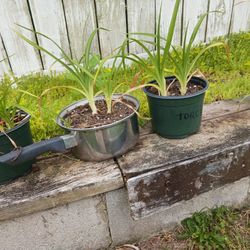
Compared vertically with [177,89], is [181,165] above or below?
below

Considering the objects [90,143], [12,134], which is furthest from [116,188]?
[12,134]

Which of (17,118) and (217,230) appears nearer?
(17,118)

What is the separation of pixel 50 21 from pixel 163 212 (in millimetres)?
1297

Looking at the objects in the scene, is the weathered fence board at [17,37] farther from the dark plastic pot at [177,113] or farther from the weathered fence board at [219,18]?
the weathered fence board at [219,18]

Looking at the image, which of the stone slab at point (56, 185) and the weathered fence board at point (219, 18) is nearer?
the stone slab at point (56, 185)

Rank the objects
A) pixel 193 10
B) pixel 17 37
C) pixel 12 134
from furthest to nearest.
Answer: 1. pixel 193 10
2. pixel 17 37
3. pixel 12 134

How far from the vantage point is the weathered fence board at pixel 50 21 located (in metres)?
1.78

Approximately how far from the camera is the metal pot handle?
1.03m

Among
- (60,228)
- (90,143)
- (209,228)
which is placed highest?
(90,143)

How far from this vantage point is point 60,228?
125 cm

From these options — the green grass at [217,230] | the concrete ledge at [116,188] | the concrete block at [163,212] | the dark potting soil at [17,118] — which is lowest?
the green grass at [217,230]

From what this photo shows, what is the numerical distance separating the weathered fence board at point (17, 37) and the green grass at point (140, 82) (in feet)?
0.31

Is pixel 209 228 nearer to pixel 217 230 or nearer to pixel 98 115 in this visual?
pixel 217 230

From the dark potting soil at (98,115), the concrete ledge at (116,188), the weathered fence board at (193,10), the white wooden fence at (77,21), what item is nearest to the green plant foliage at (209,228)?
the concrete ledge at (116,188)
